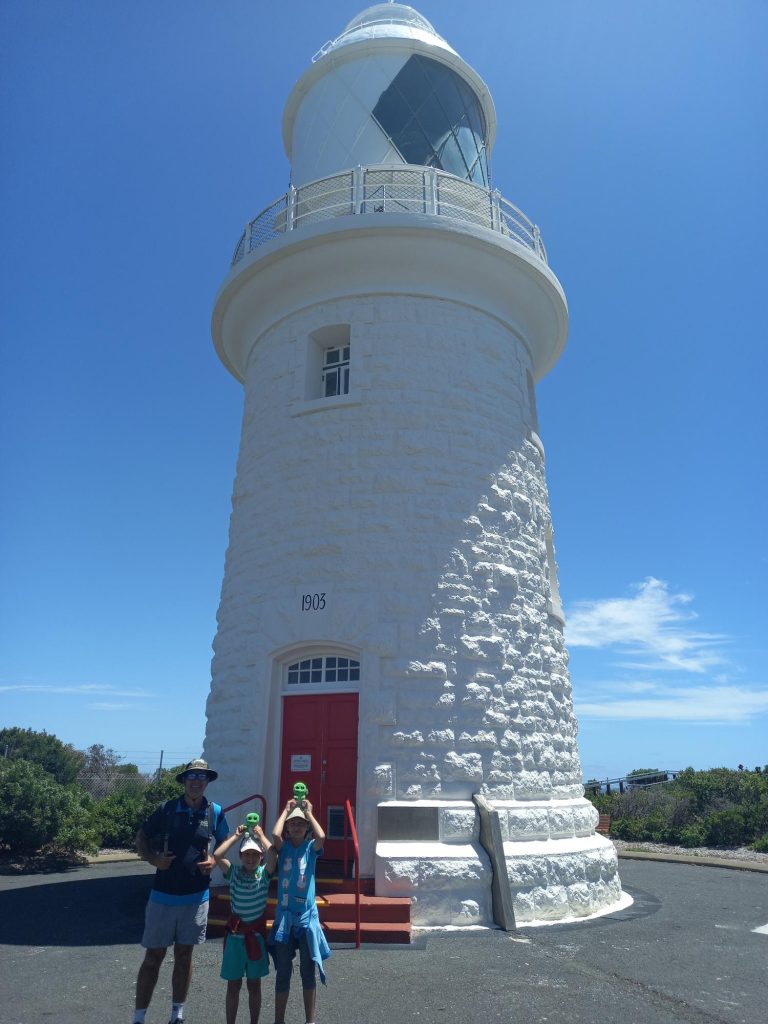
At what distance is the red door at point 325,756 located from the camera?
8469mm

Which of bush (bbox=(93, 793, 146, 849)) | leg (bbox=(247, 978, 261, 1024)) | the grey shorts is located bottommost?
leg (bbox=(247, 978, 261, 1024))

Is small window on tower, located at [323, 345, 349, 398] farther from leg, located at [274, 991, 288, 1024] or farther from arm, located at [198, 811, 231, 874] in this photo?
leg, located at [274, 991, 288, 1024]

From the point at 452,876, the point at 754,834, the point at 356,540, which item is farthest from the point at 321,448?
the point at 754,834

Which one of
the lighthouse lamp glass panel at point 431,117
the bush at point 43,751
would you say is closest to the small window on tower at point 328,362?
the lighthouse lamp glass panel at point 431,117

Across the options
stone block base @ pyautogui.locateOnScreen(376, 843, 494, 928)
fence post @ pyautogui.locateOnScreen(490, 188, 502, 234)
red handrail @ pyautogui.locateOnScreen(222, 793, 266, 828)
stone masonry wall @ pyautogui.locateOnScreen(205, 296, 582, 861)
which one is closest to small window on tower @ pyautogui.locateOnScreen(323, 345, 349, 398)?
stone masonry wall @ pyautogui.locateOnScreen(205, 296, 582, 861)

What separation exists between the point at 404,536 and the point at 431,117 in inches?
294

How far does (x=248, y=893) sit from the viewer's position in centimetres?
450

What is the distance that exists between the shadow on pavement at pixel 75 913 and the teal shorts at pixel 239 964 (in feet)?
10.2

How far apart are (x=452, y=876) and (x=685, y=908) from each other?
3.63 m

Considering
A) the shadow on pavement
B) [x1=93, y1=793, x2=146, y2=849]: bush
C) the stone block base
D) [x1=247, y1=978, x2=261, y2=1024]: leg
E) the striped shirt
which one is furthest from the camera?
[x1=93, y1=793, x2=146, y2=849]: bush

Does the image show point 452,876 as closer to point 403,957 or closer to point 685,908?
point 403,957

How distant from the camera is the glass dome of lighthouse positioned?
1178 cm

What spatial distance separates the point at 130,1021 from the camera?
4.86 metres

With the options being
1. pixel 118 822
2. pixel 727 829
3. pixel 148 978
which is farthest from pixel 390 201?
pixel 727 829
